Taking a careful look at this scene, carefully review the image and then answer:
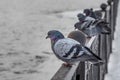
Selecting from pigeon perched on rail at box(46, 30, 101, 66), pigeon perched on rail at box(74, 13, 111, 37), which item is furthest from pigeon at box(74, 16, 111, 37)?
pigeon perched on rail at box(46, 30, 101, 66)

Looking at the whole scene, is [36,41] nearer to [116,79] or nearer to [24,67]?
[24,67]

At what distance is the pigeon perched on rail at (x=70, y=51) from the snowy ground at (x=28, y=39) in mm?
4711

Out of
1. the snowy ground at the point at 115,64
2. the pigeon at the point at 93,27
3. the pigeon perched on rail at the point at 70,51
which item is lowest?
→ the snowy ground at the point at 115,64

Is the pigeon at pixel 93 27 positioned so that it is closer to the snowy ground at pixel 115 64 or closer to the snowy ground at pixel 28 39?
the snowy ground at pixel 115 64

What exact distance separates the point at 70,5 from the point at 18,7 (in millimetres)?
3224

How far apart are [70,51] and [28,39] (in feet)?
31.8

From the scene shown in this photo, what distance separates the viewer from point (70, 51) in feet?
13.0

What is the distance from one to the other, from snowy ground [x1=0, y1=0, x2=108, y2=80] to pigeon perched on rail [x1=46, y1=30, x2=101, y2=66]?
471 cm

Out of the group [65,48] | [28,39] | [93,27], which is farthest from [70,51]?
[28,39]

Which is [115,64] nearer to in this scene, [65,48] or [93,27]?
[93,27]

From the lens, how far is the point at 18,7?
24875 mm

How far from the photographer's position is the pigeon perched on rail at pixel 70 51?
3828mm

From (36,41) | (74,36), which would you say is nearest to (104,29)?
(74,36)

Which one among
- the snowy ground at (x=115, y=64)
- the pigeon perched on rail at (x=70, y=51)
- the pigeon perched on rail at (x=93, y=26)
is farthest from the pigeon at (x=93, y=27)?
the pigeon perched on rail at (x=70, y=51)
